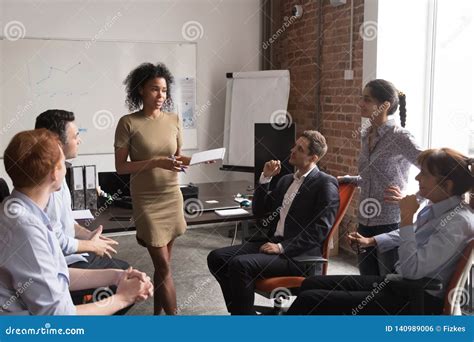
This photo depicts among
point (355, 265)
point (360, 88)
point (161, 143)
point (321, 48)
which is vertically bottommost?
point (355, 265)

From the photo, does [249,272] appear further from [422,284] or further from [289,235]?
[422,284]

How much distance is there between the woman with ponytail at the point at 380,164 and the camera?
9.30ft

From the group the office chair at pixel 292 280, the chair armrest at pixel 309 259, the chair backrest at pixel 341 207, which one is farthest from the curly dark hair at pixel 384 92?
the chair armrest at pixel 309 259

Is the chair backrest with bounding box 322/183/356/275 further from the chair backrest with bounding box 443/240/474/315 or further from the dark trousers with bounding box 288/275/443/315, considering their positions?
the chair backrest with bounding box 443/240/474/315

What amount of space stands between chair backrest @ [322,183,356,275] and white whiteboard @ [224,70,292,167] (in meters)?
2.39

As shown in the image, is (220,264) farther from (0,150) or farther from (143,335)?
(0,150)

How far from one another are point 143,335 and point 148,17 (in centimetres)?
388

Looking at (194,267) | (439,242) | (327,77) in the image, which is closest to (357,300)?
(439,242)

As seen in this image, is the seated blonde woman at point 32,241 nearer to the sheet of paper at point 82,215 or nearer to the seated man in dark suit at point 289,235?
the seated man in dark suit at point 289,235

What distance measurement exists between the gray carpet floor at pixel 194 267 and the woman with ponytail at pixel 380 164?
39.8 inches

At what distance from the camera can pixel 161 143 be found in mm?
2934

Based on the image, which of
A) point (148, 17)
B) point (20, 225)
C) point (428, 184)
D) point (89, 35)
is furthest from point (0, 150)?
point (428, 184)

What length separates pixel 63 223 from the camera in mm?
2508

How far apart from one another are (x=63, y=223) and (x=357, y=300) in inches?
54.9
